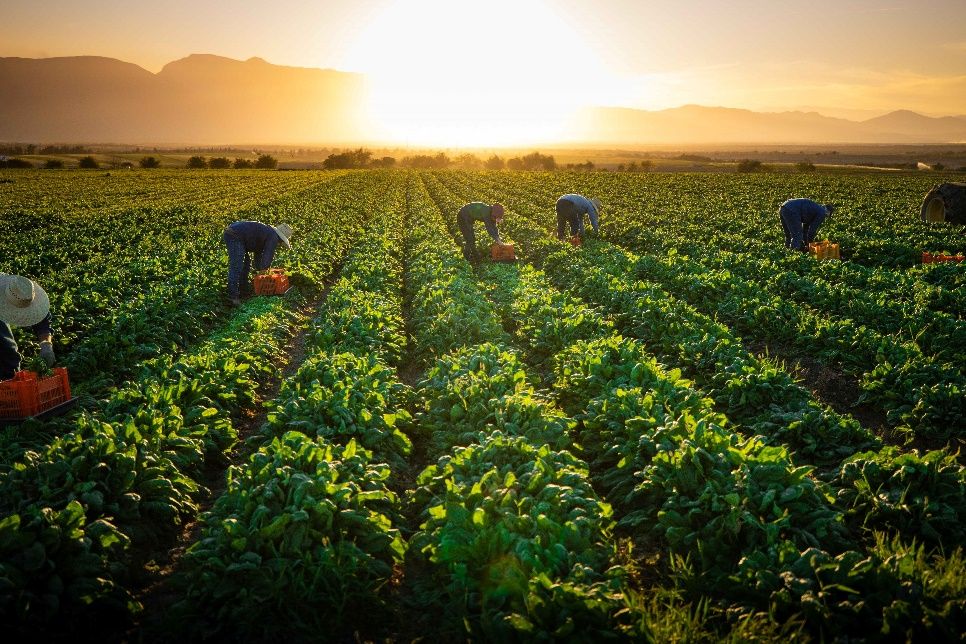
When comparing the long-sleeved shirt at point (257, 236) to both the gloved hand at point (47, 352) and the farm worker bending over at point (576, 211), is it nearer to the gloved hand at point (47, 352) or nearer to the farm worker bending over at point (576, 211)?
the gloved hand at point (47, 352)

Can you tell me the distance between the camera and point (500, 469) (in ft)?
21.0

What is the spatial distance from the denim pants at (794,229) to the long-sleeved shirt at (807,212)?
7cm

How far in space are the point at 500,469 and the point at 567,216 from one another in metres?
16.1

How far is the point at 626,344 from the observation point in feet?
32.0

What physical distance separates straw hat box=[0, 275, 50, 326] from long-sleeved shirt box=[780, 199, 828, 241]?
19.1 metres

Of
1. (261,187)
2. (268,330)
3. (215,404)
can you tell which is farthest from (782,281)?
(261,187)

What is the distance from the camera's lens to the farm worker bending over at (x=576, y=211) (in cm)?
1979

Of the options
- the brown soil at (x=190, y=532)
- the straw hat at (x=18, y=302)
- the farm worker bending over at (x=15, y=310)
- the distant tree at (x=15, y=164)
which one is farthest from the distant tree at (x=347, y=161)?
the straw hat at (x=18, y=302)

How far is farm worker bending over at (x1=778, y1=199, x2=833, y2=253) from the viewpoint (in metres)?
19.0

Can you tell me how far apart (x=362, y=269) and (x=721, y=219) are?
19623 millimetres

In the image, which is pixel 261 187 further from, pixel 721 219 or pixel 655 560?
pixel 655 560

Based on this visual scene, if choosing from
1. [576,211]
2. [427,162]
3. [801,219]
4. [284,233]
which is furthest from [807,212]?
[427,162]

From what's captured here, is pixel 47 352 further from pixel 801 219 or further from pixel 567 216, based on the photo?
pixel 801 219

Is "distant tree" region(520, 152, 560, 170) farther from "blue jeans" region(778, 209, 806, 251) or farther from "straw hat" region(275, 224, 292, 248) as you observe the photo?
"straw hat" region(275, 224, 292, 248)
